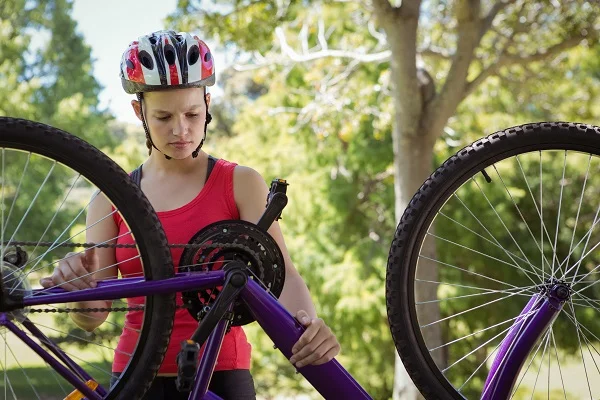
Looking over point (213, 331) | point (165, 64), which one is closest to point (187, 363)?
point (213, 331)

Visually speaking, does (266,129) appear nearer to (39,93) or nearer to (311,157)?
(311,157)

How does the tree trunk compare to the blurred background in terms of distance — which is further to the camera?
the blurred background

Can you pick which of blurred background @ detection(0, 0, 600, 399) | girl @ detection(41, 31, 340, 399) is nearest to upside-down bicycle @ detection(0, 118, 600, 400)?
girl @ detection(41, 31, 340, 399)

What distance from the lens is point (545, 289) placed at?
68.4 inches

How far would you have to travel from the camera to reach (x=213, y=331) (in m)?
1.60

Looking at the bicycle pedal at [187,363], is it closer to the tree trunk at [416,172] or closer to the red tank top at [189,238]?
the red tank top at [189,238]

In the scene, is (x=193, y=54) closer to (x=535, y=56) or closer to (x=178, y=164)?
(x=178, y=164)

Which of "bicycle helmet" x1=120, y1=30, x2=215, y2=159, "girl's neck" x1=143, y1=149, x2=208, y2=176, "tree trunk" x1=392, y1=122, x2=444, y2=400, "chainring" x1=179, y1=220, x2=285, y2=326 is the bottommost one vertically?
"chainring" x1=179, y1=220, x2=285, y2=326

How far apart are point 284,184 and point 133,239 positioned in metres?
0.35

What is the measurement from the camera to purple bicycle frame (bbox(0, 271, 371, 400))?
5.03 feet

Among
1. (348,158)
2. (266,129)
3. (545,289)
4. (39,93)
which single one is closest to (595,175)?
(348,158)

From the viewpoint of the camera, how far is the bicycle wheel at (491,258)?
5.61ft

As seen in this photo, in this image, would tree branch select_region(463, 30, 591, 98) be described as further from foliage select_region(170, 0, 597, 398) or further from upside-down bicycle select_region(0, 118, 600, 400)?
upside-down bicycle select_region(0, 118, 600, 400)

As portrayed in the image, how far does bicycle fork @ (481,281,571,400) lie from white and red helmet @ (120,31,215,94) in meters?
0.85
